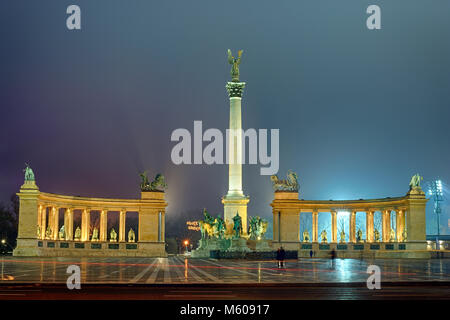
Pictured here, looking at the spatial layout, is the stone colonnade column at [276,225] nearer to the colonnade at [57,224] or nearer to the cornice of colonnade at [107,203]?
the cornice of colonnade at [107,203]

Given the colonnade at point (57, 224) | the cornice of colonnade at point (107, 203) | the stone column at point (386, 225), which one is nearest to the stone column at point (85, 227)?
the colonnade at point (57, 224)

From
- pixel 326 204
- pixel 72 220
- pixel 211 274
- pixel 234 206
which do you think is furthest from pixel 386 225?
pixel 211 274

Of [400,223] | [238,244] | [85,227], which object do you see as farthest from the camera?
[400,223]

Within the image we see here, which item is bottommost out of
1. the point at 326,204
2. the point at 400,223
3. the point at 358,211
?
the point at 400,223

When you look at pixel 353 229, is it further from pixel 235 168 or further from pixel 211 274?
pixel 211 274

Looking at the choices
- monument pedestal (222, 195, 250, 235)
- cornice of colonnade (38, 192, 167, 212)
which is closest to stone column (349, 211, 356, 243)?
monument pedestal (222, 195, 250, 235)

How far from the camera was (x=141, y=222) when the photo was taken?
299 feet

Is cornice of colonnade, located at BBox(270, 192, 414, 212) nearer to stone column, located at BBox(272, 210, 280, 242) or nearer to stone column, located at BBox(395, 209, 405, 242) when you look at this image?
stone column, located at BBox(272, 210, 280, 242)

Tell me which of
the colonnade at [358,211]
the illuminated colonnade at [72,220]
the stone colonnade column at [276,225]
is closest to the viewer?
the illuminated colonnade at [72,220]
